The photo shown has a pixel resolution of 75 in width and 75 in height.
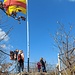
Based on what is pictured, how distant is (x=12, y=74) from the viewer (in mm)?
→ 21047

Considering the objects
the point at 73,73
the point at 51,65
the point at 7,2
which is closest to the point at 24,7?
the point at 7,2

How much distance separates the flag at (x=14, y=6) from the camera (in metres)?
17.0

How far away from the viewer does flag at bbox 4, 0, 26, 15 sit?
1702cm

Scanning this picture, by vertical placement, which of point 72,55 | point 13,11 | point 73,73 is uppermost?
point 13,11

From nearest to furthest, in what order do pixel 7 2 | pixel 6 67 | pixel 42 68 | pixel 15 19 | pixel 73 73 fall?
pixel 15 19, pixel 7 2, pixel 73 73, pixel 6 67, pixel 42 68

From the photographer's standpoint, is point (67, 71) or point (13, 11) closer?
point (13, 11)

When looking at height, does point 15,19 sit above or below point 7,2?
below

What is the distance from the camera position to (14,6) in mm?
17531

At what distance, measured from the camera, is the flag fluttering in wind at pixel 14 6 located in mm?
16981

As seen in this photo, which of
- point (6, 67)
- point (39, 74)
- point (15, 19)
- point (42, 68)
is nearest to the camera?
point (15, 19)

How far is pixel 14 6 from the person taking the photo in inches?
690

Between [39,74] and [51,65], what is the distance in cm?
682

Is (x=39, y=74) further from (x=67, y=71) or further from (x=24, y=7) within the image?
(x=24, y=7)

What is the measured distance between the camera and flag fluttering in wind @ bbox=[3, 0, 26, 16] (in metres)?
17.0
